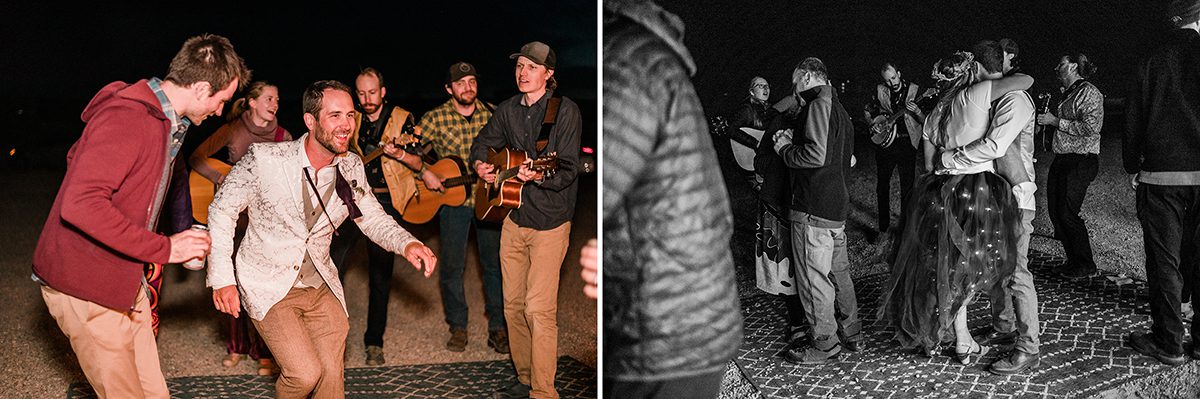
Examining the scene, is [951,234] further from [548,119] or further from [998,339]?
A: [548,119]

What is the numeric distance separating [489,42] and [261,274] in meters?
1.68

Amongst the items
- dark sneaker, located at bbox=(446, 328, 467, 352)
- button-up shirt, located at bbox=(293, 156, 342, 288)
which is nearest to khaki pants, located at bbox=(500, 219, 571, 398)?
button-up shirt, located at bbox=(293, 156, 342, 288)

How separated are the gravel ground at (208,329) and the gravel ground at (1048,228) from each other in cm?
101

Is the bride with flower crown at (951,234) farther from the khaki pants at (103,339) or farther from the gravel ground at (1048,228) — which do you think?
the khaki pants at (103,339)

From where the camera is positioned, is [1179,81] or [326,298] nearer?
[326,298]

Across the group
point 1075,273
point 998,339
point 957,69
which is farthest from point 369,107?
point 1075,273

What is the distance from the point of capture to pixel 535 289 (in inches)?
155

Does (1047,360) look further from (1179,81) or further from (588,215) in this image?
(588,215)

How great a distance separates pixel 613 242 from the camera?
2838 mm

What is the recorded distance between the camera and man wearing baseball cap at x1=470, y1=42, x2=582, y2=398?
384 cm

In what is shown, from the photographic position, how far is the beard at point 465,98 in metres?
4.56

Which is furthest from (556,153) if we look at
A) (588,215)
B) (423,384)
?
(588,215)

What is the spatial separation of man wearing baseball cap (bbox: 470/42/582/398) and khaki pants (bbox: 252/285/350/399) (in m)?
0.75

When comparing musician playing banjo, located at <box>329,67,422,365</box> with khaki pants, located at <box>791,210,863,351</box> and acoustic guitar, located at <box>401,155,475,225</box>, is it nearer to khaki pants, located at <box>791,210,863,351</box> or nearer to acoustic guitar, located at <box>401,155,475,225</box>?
acoustic guitar, located at <box>401,155,475,225</box>
